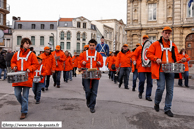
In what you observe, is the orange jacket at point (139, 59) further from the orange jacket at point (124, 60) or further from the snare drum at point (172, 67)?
Answer: the orange jacket at point (124, 60)

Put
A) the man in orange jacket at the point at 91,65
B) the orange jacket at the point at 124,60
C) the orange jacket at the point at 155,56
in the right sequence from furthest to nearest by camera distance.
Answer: the orange jacket at the point at 124,60
the man in orange jacket at the point at 91,65
the orange jacket at the point at 155,56

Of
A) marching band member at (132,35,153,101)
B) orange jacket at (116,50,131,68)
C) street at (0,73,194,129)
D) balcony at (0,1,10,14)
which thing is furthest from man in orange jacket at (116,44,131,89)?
balcony at (0,1,10,14)

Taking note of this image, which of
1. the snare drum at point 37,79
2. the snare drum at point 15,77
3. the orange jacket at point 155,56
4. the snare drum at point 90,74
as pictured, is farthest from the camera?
the snare drum at point 37,79

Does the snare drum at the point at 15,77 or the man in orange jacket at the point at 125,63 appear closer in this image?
the snare drum at the point at 15,77

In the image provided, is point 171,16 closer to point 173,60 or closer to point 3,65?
point 3,65

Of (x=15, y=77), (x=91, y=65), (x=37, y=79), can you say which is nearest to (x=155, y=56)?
(x=91, y=65)

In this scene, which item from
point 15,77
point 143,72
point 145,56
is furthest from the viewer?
point 143,72

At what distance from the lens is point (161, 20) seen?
99.0 feet

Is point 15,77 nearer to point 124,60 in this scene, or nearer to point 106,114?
point 106,114

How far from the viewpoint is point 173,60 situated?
5.57m

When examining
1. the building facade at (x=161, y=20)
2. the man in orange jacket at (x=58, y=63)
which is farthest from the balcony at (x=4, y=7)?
the man in orange jacket at (x=58, y=63)

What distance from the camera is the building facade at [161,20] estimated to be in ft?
93.4

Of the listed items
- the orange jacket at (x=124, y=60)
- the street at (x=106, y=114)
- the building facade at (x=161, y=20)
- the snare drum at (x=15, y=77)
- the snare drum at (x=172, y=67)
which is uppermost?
the building facade at (x=161, y=20)

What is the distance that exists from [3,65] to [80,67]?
37.7 feet
